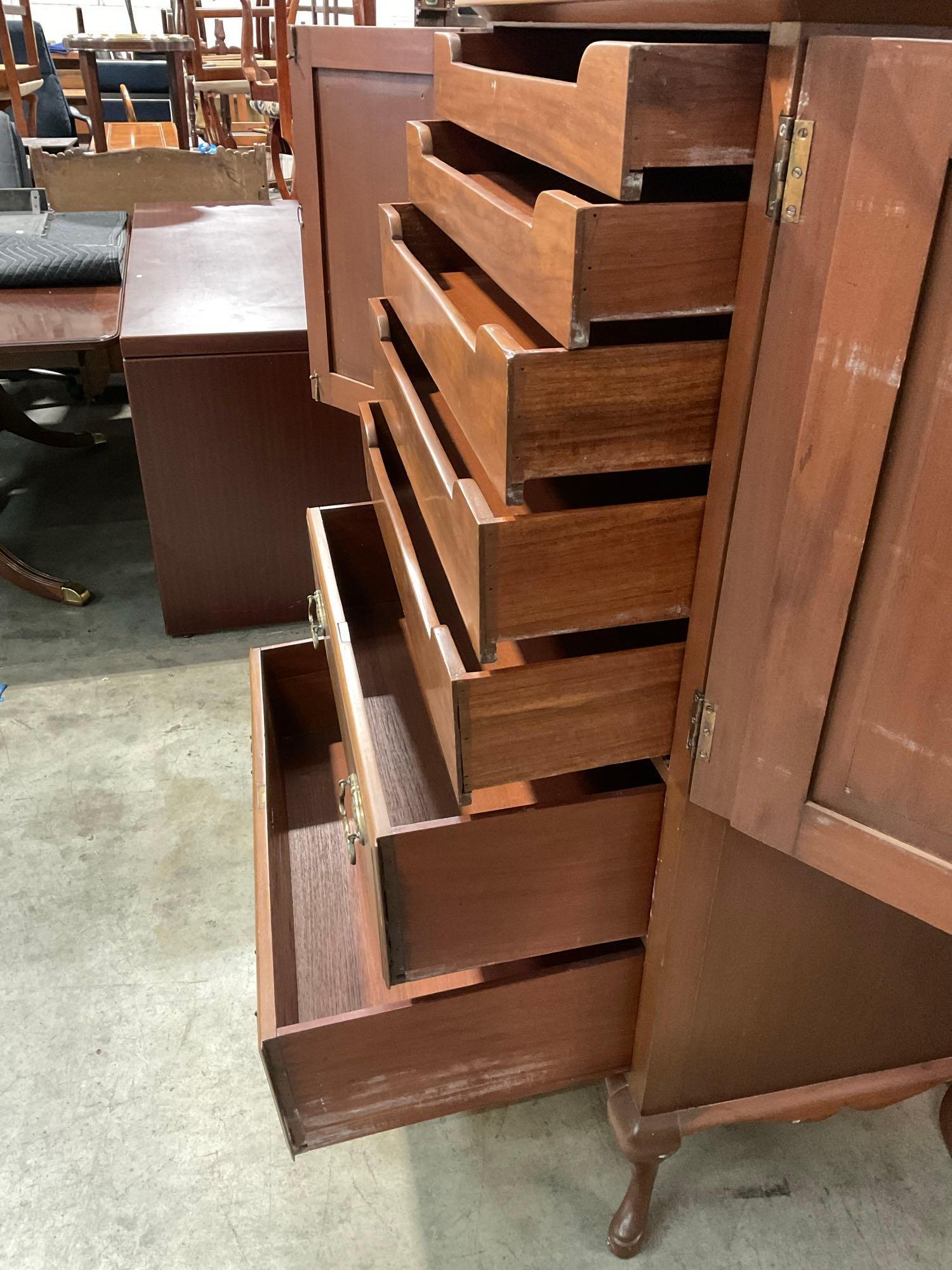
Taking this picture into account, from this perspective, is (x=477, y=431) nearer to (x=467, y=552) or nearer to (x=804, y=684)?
(x=467, y=552)

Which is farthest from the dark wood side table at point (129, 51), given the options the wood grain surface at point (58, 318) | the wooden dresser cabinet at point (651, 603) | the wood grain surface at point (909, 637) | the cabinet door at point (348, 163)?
the wood grain surface at point (909, 637)

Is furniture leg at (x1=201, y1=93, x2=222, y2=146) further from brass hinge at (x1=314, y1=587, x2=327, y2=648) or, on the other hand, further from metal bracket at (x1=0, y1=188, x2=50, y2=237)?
brass hinge at (x1=314, y1=587, x2=327, y2=648)

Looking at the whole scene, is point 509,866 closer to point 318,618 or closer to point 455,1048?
point 455,1048

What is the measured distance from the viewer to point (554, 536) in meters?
0.66

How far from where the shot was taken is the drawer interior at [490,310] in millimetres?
757

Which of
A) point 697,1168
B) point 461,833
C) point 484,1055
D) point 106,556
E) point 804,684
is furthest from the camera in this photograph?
point 106,556

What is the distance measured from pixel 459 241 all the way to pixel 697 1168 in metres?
1.03

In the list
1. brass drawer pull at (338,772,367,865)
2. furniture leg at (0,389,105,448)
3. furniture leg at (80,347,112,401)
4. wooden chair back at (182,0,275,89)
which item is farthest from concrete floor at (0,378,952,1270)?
wooden chair back at (182,0,275,89)

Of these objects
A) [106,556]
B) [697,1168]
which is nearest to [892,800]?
[697,1168]

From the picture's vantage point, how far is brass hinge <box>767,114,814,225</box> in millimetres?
517

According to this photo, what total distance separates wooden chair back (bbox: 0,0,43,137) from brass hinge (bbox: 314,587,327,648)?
3.55 meters

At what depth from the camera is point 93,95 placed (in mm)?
3885

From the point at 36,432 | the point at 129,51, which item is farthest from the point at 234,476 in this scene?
the point at 129,51

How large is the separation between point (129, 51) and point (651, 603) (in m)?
4.33
